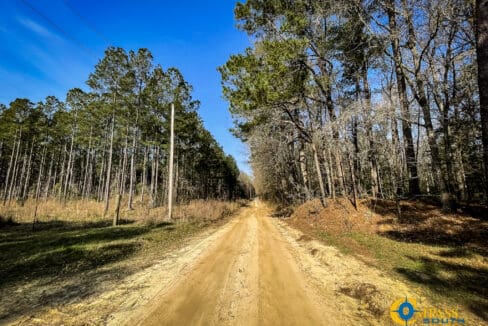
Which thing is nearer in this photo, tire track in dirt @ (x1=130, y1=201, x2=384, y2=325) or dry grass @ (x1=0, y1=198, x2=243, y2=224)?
tire track in dirt @ (x1=130, y1=201, x2=384, y2=325)

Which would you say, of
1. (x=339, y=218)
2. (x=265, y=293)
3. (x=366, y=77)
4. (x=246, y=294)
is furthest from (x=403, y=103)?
(x=246, y=294)

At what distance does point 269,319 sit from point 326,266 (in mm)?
2647

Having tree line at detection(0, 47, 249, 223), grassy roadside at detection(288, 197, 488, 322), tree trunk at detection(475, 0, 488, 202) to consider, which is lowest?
grassy roadside at detection(288, 197, 488, 322)

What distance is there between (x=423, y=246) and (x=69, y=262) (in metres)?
9.96

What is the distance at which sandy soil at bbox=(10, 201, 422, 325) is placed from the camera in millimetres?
2770

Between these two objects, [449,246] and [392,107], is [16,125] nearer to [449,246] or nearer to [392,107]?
[392,107]

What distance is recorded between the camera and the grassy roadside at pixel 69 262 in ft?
11.6

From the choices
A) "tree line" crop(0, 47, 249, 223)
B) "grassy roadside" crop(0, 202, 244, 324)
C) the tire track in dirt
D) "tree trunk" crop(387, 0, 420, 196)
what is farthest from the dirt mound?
"tree line" crop(0, 47, 249, 223)

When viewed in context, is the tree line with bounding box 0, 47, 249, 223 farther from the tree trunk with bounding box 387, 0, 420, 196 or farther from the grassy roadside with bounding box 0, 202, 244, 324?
the tree trunk with bounding box 387, 0, 420, 196

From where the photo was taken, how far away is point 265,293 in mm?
3453

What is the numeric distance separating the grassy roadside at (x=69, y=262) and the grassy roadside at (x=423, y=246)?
5.81 meters

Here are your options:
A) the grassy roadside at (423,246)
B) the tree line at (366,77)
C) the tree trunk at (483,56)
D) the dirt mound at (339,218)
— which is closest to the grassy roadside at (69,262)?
the grassy roadside at (423,246)

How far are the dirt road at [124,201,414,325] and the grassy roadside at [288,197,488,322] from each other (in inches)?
28.1

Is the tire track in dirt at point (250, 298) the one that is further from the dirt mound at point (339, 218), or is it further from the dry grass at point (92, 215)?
the dry grass at point (92, 215)
